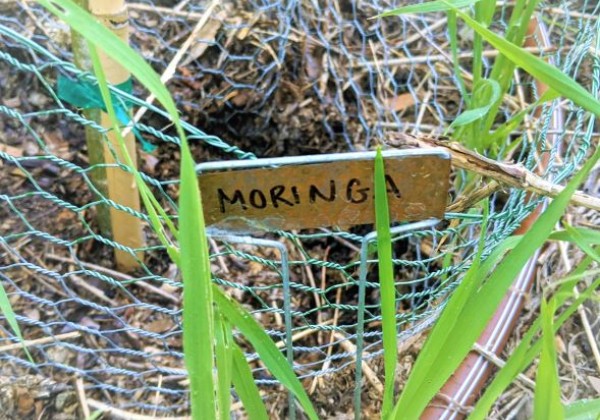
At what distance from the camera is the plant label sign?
0.59 metres

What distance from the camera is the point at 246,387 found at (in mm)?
673

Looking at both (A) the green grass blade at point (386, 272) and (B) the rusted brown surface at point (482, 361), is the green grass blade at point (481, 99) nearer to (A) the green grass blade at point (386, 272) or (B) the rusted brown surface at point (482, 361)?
(B) the rusted brown surface at point (482, 361)

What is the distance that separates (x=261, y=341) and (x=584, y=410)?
0.32 meters

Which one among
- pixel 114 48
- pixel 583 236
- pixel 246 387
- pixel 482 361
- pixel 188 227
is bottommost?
pixel 482 361

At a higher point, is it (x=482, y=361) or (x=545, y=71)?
(x=545, y=71)

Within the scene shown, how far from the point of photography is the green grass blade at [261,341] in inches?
24.5

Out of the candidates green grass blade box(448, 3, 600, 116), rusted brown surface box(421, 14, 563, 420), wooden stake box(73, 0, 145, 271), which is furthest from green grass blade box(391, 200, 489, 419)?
wooden stake box(73, 0, 145, 271)

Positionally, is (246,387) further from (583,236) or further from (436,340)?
(583,236)

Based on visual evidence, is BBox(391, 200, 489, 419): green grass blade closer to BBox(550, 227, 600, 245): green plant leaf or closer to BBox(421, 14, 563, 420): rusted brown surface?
BBox(550, 227, 600, 245): green plant leaf

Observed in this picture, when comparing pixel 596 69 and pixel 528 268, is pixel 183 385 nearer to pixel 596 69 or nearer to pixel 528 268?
pixel 528 268

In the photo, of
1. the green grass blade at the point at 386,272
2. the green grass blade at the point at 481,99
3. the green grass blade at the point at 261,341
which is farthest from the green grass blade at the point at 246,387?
the green grass blade at the point at 481,99

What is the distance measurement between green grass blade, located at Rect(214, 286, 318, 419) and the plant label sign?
0.07m

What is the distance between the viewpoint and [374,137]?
132 cm

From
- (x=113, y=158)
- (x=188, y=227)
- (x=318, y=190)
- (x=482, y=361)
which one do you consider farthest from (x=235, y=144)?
(x=188, y=227)
